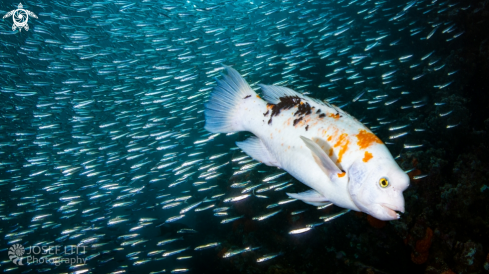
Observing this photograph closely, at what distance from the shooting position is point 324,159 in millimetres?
1602

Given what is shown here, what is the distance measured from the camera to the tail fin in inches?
103

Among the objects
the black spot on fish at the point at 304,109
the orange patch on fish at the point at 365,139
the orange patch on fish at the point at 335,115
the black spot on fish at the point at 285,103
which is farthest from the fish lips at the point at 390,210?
the black spot on fish at the point at 285,103

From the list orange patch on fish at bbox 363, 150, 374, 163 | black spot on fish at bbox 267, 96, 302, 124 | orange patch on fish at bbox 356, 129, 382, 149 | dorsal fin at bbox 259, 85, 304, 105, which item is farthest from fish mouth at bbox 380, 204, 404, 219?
dorsal fin at bbox 259, 85, 304, 105

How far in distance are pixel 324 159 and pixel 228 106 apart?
1.37 metres

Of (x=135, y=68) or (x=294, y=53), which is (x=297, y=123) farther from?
(x=135, y=68)

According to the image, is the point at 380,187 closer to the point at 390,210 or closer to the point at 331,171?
the point at 390,210

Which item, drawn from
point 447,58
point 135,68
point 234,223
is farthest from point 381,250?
point 135,68

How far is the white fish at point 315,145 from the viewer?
1.57 metres

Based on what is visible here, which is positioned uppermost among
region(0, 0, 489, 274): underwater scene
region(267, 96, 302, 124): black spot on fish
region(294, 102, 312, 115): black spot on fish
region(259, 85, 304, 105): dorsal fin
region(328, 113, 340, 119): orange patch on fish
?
region(259, 85, 304, 105): dorsal fin

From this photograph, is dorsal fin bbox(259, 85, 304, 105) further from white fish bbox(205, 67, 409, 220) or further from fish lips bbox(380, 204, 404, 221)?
fish lips bbox(380, 204, 404, 221)

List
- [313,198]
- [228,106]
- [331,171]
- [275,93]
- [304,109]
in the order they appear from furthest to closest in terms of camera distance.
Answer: [228,106], [275,93], [304,109], [313,198], [331,171]

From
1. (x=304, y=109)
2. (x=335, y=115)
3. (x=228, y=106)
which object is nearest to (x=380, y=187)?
(x=335, y=115)

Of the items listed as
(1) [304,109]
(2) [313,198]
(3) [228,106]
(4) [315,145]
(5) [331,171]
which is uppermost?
(3) [228,106]

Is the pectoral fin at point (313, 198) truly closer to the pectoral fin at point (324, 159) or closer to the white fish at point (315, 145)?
the white fish at point (315, 145)
